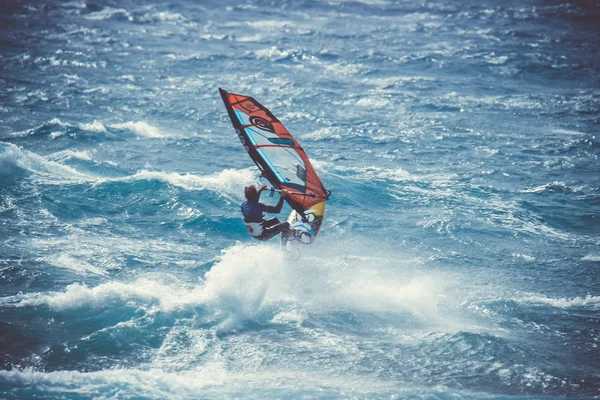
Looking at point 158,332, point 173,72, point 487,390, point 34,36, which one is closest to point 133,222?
point 158,332

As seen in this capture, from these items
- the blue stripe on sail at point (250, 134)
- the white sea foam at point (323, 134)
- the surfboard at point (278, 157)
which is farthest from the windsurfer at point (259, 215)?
the white sea foam at point (323, 134)

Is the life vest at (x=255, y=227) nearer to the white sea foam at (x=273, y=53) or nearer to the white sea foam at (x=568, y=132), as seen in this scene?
the white sea foam at (x=568, y=132)

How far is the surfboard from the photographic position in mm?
14078

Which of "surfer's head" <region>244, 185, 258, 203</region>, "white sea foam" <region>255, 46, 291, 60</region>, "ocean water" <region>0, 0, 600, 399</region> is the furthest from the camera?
"white sea foam" <region>255, 46, 291, 60</region>

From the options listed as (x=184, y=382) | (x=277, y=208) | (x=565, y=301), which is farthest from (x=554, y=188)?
(x=184, y=382)

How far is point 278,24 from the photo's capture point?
143 ft

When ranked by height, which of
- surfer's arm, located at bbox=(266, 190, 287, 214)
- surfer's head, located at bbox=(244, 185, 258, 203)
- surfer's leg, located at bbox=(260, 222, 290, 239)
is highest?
surfer's head, located at bbox=(244, 185, 258, 203)

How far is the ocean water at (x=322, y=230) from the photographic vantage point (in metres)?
11.2

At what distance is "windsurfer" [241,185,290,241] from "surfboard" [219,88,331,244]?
484 millimetres

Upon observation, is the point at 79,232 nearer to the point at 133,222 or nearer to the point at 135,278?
the point at 133,222

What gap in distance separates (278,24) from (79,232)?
31.0 m

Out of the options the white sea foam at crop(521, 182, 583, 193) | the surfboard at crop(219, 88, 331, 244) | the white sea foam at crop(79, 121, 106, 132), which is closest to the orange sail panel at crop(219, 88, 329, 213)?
the surfboard at crop(219, 88, 331, 244)

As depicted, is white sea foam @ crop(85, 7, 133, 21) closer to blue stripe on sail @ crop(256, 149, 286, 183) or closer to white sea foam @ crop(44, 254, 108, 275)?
white sea foam @ crop(44, 254, 108, 275)

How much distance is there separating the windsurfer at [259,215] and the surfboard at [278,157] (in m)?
0.48
